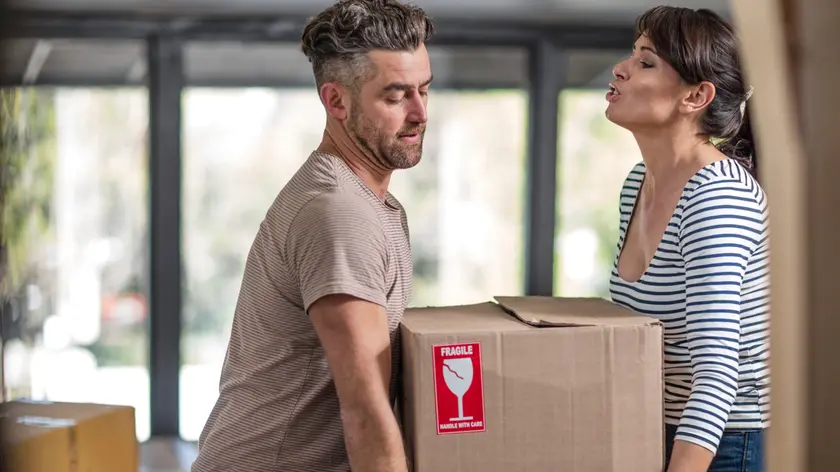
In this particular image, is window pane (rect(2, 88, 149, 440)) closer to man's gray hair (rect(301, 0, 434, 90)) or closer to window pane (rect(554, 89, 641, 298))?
window pane (rect(554, 89, 641, 298))

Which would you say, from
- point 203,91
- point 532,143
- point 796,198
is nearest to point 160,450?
point 203,91

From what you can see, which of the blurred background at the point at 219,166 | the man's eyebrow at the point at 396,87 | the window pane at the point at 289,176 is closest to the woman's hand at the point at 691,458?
the man's eyebrow at the point at 396,87

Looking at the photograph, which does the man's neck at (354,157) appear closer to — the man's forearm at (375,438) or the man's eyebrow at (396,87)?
the man's eyebrow at (396,87)

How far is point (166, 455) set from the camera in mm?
3912

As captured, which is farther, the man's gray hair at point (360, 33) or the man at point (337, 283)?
the man's gray hair at point (360, 33)

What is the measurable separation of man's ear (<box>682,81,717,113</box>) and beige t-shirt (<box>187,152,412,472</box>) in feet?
1.60

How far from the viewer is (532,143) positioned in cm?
425

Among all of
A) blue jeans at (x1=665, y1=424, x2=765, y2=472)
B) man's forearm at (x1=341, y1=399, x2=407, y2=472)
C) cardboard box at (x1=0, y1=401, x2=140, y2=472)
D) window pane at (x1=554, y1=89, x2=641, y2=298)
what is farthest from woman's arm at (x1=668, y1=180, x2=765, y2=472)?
window pane at (x1=554, y1=89, x2=641, y2=298)

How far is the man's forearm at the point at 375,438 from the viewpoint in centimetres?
109

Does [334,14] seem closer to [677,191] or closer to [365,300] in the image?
[365,300]

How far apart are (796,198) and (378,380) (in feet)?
2.45

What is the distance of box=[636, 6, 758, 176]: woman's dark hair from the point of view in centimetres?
135

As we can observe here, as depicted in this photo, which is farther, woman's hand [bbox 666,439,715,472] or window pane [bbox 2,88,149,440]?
window pane [bbox 2,88,149,440]

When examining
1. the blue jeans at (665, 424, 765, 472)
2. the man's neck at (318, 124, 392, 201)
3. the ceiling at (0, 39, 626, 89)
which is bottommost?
the blue jeans at (665, 424, 765, 472)
